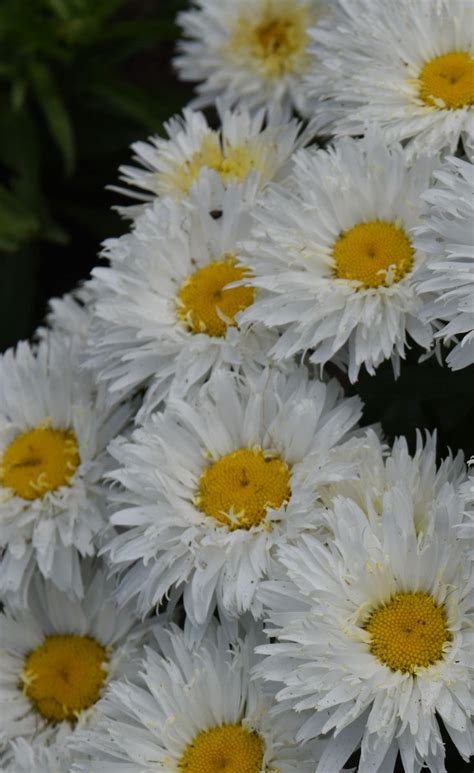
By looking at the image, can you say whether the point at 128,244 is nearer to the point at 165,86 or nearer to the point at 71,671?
the point at 71,671

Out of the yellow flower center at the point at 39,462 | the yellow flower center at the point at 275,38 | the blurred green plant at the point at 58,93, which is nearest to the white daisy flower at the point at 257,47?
the yellow flower center at the point at 275,38

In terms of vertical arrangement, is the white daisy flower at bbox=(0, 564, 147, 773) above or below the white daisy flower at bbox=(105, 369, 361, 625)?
below

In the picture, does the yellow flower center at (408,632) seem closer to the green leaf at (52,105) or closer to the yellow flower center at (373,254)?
the yellow flower center at (373,254)

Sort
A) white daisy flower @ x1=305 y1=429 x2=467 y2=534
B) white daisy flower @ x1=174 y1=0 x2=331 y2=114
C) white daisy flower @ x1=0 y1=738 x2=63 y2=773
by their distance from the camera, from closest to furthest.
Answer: white daisy flower @ x1=305 y1=429 x2=467 y2=534 < white daisy flower @ x1=0 y1=738 x2=63 y2=773 < white daisy flower @ x1=174 y1=0 x2=331 y2=114

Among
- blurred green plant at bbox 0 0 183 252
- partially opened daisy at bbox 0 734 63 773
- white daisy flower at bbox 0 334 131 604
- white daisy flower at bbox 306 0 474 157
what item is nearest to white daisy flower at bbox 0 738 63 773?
partially opened daisy at bbox 0 734 63 773

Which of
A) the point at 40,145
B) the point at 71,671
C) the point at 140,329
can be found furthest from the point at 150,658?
the point at 40,145

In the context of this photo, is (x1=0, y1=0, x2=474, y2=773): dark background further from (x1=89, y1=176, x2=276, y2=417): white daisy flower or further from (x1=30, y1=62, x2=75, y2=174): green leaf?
(x1=89, y1=176, x2=276, y2=417): white daisy flower

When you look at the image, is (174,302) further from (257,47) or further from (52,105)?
(52,105)
